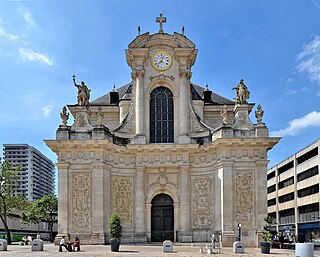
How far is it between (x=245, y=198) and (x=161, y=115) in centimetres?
1099

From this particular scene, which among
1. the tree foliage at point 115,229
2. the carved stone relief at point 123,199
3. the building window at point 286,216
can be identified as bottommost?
the building window at point 286,216

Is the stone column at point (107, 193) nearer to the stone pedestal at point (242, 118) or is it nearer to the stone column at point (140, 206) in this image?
the stone column at point (140, 206)

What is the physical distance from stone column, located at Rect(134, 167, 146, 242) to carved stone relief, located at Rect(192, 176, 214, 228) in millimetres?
4502

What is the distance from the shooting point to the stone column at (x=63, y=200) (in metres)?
37.4

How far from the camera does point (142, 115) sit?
41.7 meters

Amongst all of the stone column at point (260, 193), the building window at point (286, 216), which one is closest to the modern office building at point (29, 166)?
the building window at point (286, 216)

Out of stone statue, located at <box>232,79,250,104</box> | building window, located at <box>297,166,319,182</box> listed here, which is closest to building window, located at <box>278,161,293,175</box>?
building window, located at <box>297,166,319,182</box>

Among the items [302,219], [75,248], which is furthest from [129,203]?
[302,219]

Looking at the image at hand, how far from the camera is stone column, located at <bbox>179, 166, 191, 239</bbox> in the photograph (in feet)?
130

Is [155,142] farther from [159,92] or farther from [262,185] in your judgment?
[262,185]

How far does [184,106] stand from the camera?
136 feet

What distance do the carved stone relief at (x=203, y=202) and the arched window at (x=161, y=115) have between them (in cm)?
500

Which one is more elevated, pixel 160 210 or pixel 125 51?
→ pixel 125 51

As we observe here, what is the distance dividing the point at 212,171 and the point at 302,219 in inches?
1145
